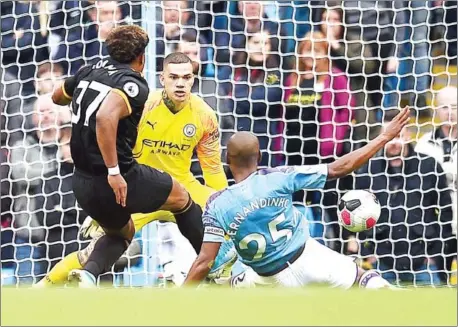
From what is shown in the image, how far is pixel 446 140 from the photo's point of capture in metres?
8.35

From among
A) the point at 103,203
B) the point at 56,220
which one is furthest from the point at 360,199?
the point at 56,220

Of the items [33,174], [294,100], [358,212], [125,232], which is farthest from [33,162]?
[358,212]

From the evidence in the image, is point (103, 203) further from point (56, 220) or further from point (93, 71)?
point (56, 220)

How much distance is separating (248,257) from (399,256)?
2.49 metres

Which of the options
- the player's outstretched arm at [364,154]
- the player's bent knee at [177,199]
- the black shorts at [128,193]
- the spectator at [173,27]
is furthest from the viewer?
the spectator at [173,27]

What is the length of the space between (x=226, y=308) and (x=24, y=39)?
5141mm

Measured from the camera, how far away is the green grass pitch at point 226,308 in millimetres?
3557

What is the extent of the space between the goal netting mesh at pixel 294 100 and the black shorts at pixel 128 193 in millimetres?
1736

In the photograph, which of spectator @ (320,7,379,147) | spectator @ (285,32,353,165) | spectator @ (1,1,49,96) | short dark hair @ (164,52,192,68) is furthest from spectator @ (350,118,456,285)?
spectator @ (1,1,49,96)

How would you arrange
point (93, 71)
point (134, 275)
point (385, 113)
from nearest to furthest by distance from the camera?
1. point (93, 71)
2. point (134, 275)
3. point (385, 113)

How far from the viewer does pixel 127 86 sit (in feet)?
20.4

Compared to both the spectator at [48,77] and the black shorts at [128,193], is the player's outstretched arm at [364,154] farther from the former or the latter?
the spectator at [48,77]

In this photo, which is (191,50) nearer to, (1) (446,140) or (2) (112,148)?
(1) (446,140)

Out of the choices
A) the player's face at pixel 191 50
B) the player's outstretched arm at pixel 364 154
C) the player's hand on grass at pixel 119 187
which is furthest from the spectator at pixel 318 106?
the player's outstretched arm at pixel 364 154
